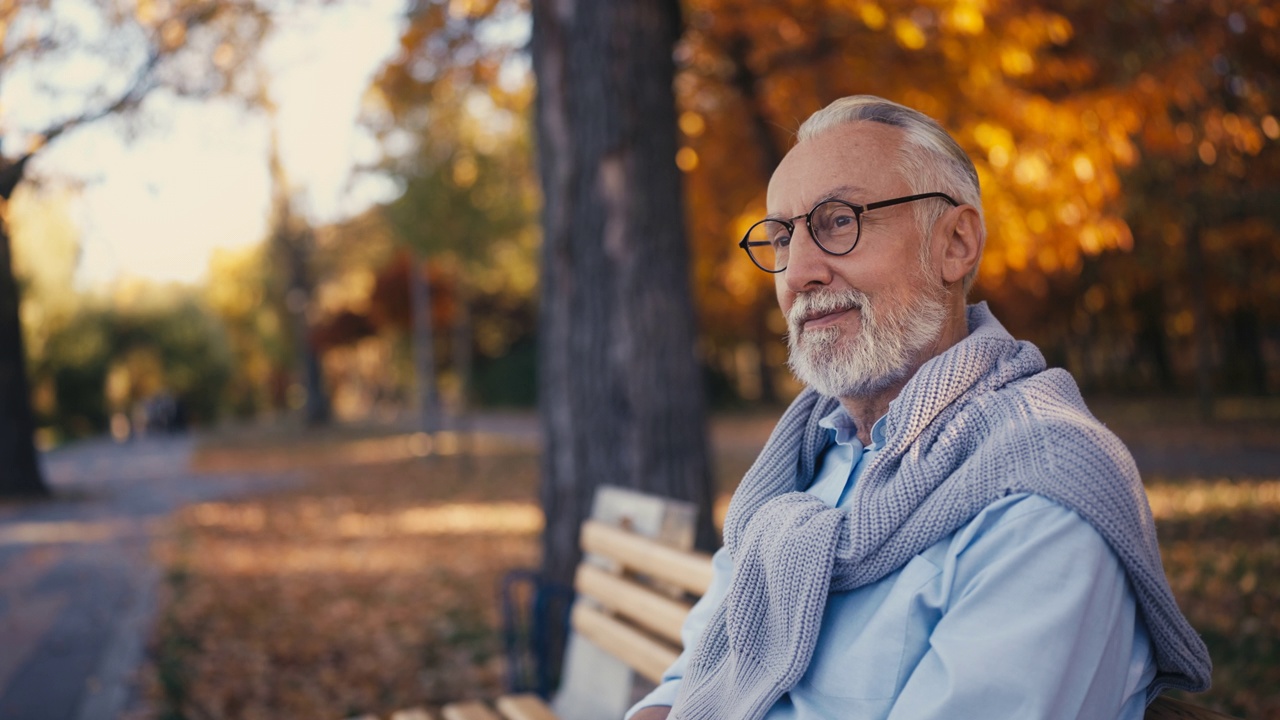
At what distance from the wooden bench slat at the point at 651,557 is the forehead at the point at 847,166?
1.00m

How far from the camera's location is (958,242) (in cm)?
200

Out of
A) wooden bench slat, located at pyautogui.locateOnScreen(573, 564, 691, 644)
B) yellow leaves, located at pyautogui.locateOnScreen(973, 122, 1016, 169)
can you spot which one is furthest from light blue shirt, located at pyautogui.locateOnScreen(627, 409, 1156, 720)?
yellow leaves, located at pyautogui.locateOnScreen(973, 122, 1016, 169)

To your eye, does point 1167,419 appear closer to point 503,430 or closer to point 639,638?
point 503,430

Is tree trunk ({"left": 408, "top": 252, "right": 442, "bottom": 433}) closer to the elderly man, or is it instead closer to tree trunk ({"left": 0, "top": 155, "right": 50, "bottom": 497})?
tree trunk ({"left": 0, "top": 155, "right": 50, "bottom": 497})

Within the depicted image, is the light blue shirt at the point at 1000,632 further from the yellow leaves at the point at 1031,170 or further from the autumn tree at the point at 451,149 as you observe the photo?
the autumn tree at the point at 451,149

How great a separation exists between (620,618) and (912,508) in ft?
5.71

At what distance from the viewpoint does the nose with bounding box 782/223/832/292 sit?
2.01 m

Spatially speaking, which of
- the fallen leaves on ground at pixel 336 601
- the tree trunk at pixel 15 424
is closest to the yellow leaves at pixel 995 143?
the fallen leaves on ground at pixel 336 601

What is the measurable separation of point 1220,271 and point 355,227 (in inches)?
896

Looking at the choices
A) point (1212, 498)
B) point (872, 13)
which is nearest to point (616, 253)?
point (872, 13)

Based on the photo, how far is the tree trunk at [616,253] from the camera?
15.7 feet

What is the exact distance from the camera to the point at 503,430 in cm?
2670

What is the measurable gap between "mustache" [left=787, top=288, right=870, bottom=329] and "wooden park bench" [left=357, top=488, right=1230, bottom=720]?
77 cm

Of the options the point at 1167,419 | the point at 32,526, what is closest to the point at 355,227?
the point at 32,526
